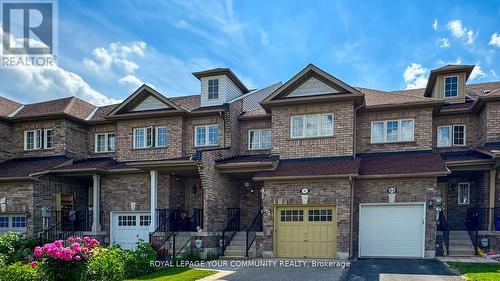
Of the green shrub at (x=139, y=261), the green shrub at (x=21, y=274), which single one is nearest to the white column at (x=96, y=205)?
the green shrub at (x=139, y=261)

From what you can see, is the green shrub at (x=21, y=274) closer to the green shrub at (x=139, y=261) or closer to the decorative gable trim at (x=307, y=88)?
the green shrub at (x=139, y=261)

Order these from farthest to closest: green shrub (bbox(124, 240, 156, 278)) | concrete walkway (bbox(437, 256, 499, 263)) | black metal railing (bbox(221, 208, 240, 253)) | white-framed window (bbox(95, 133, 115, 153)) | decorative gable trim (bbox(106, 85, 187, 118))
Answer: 1. white-framed window (bbox(95, 133, 115, 153))
2. decorative gable trim (bbox(106, 85, 187, 118))
3. black metal railing (bbox(221, 208, 240, 253))
4. concrete walkway (bbox(437, 256, 499, 263))
5. green shrub (bbox(124, 240, 156, 278))

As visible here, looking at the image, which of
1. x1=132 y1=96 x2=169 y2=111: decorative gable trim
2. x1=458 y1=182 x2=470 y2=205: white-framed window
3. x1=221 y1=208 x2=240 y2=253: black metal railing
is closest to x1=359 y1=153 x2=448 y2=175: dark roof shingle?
x1=458 y1=182 x2=470 y2=205: white-framed window

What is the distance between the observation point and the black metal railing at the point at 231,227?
17.0 meters

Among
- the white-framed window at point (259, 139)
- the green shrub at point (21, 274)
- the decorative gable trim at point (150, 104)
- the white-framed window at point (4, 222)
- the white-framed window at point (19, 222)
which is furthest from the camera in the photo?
the decorative gable trim at point (150, 104)

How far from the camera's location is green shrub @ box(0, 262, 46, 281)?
9711mm

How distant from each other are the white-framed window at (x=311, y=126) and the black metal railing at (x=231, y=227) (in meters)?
4.78

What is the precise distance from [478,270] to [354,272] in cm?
357

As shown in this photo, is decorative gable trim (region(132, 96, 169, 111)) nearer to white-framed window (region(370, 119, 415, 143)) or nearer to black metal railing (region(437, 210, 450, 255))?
white-framed window (region(370, 119, 415, 143))

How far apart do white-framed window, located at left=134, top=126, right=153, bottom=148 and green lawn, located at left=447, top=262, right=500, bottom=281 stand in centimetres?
1422

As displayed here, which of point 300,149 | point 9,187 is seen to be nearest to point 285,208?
point 300,149

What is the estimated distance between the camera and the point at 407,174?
14.5 m

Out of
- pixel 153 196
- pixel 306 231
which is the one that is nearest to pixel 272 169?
pixel 306 231

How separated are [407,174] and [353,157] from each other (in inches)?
93.4
